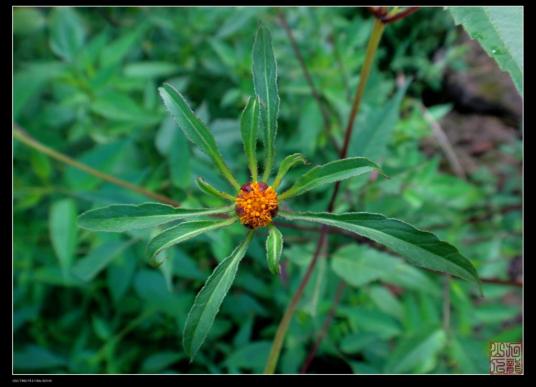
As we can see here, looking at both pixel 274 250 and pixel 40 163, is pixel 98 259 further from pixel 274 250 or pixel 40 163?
pixel 274 250

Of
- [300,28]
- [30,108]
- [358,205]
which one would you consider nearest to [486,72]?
[300,28]

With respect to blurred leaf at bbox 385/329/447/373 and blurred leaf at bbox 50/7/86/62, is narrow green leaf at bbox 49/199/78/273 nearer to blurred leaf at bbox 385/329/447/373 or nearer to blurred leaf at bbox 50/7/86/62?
blurred leaf at bbox 50/7/86/62

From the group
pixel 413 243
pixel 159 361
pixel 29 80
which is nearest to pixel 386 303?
pixel 159 361

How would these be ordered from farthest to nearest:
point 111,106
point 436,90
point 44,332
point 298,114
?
point 436,90 < point 298,114 < point 44,332 < point 111,106

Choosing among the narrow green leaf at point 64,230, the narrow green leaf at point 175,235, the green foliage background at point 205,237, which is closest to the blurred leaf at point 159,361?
the green foliage background at point 205,237

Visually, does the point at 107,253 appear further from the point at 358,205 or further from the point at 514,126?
the point at 514,126

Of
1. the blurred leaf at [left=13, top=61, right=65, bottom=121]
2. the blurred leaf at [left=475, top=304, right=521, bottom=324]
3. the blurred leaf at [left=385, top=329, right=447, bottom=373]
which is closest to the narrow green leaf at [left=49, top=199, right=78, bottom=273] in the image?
the blurred leaf at [left=13, top=61, right=65, bottom=121]
